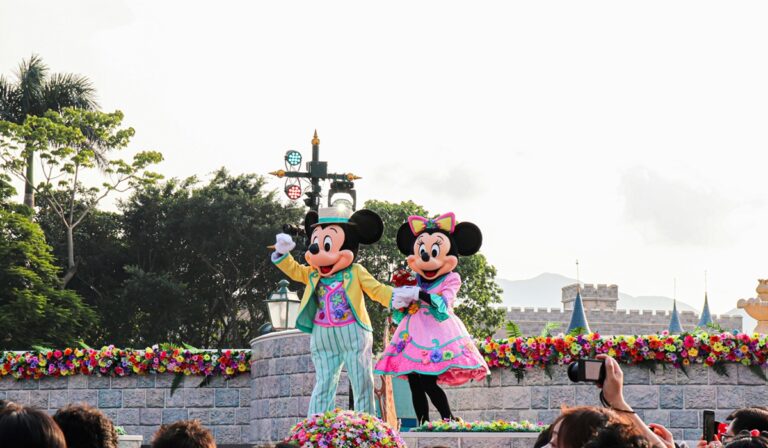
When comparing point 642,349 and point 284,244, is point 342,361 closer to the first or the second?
point 284,244

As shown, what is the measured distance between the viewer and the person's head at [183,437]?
17.5 ft

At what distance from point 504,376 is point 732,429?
896cm

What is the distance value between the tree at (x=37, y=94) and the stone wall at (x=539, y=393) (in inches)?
864

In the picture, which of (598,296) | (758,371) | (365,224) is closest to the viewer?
(365,224)

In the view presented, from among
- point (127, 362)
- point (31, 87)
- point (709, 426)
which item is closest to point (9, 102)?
point (31, 87)

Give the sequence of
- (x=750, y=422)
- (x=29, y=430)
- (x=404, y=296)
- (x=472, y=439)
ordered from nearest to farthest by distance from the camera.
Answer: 1. (x=29, y=430)
2. (x=750, y=422)
3. (x=472, y=439)
4. (x=404, y=296)

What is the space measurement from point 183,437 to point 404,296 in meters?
6.61

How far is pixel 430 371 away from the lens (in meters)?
11.9

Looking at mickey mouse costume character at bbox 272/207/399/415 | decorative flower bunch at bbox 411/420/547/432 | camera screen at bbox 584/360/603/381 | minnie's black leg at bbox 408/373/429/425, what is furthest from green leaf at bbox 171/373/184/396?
camera screen at bbox 584/360/603/381

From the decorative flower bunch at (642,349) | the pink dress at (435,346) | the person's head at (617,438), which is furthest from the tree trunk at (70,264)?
the person's head at (617,438)

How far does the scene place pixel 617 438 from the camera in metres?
4.45

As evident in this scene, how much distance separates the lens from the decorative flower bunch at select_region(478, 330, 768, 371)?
46.8 feet

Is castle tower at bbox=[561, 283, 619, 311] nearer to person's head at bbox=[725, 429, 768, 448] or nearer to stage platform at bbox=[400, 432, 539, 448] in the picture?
stage platform at bbox=[400, 432, 539, 448]

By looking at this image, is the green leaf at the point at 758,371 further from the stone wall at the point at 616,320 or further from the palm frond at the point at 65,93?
the stone wall at the point at 616,320
